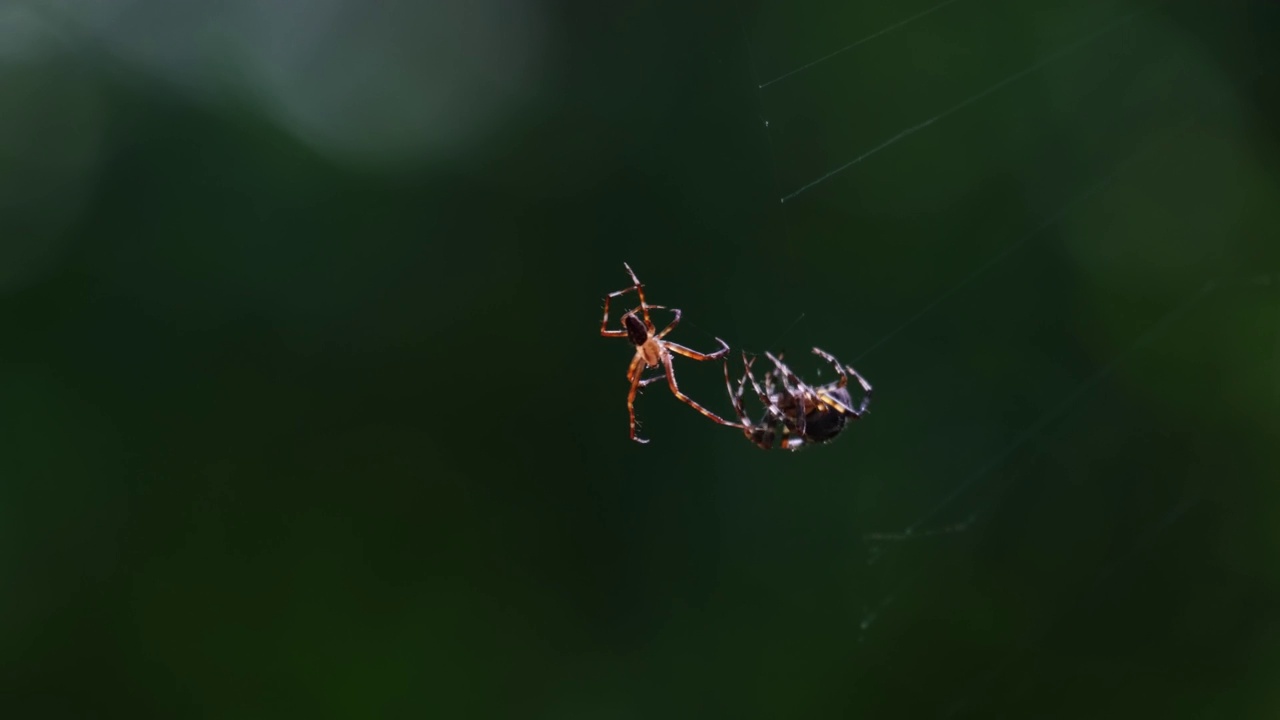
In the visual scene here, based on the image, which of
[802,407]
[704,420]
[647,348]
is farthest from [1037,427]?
[647,348]

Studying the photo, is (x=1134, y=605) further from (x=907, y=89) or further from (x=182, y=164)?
(x=182, y=164)

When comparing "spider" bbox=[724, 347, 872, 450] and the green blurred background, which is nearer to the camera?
"spider" bbox=[724, 347, 872, 450]

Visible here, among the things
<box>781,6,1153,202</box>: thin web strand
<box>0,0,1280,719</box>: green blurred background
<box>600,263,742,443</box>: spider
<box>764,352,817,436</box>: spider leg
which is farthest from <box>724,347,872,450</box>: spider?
<box>781,6,1153,202</box>: thin web strand

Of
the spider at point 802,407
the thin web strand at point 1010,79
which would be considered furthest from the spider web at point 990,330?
the spider at point 802,407

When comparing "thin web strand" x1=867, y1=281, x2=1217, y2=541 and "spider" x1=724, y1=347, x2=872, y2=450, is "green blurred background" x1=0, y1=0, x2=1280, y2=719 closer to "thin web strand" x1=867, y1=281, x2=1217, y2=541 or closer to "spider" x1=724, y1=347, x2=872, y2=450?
"thin web strand" x1=867, y1=281, x2=1217, y2=541

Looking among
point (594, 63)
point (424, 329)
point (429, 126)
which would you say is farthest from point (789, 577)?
point (429, 126)

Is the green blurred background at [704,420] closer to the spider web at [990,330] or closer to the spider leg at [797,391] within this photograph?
the spider web at [990,330]

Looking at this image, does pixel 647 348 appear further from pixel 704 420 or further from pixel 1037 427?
pixel 1037 427
